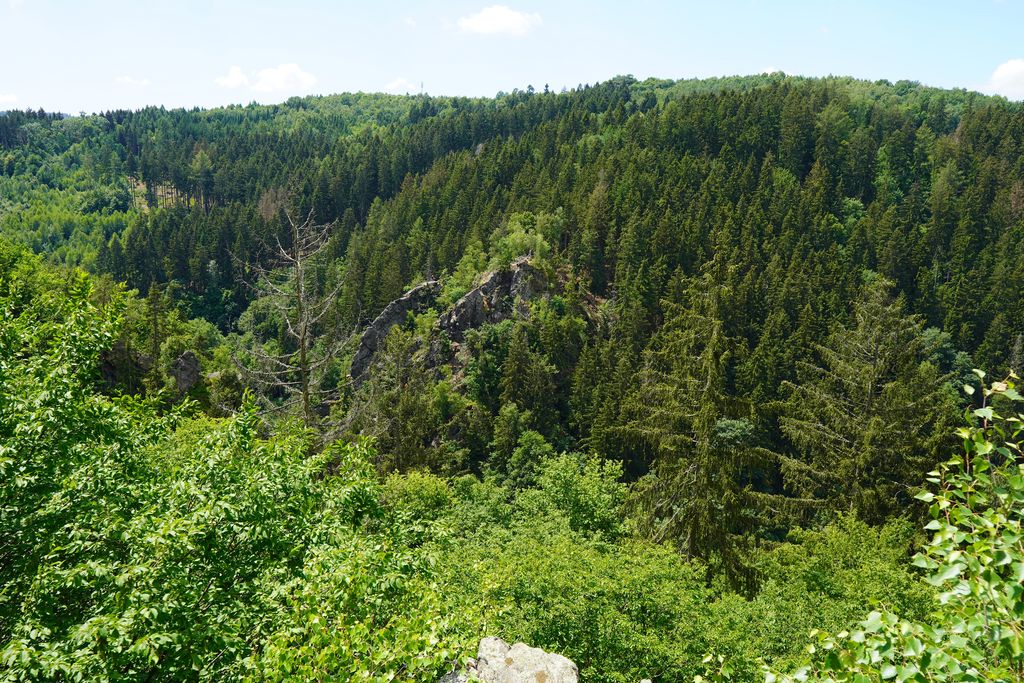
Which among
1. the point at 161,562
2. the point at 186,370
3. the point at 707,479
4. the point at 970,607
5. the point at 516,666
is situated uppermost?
the point at 970,607

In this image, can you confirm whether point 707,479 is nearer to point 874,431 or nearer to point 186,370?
point 874,431

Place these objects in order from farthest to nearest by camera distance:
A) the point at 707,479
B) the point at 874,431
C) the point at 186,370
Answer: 1. the point at 186,370
2. the point at 874,431
3. the point at 707,479

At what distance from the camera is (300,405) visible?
74.9 feet

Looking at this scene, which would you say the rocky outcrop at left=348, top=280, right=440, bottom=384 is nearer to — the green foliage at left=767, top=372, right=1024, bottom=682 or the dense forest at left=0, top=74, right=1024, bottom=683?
the dense forest at left=0, top=74, right=1024, bottom=683

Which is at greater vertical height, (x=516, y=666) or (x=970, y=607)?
(x=970, y=607)

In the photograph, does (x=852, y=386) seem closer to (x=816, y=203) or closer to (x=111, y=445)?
(x=111, y=445)

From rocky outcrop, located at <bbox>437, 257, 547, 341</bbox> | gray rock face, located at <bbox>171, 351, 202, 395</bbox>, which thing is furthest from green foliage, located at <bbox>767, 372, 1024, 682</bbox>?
gray rock face, located at <bbox>171, 351, 202, 395</bbox>

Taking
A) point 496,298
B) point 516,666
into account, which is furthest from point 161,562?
point 496,298

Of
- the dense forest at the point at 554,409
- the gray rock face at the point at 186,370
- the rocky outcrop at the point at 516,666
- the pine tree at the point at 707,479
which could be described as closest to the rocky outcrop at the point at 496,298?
the dense forest at the point at 554,409

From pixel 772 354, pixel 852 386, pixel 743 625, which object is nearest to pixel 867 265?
pixel 772 354

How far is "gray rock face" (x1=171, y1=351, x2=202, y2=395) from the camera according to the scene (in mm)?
67000

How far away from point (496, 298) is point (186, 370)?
35.7 meters

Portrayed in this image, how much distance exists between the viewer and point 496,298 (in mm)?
74688

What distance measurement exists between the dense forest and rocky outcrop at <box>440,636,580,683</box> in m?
0.46
